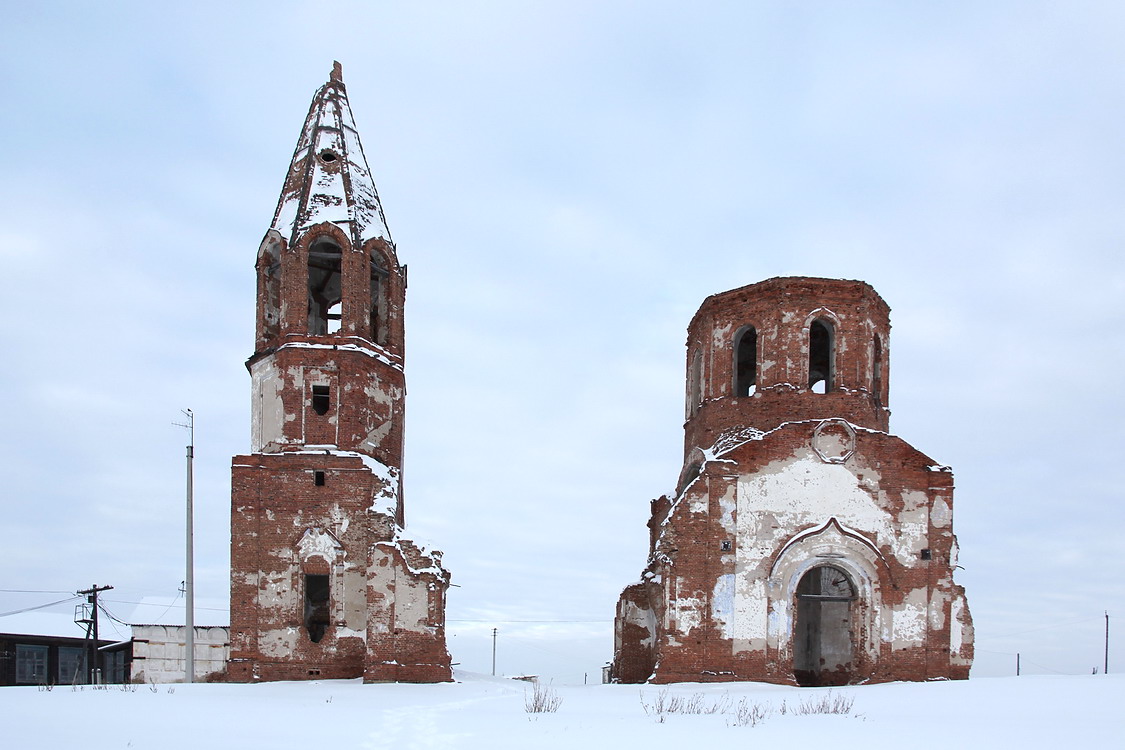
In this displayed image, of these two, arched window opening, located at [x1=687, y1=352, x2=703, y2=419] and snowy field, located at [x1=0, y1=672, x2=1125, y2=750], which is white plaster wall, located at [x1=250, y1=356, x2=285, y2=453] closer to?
snowy field, located at [x1=0, y1=672, x2=1125, y2=750]

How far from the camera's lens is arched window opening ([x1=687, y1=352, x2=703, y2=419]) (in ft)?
74.5

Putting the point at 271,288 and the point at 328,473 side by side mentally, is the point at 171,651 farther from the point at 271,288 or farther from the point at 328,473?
the point at 271,288

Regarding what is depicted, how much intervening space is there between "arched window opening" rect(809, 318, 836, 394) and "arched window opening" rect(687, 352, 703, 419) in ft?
8.40

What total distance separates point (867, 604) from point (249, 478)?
12636 millimetres

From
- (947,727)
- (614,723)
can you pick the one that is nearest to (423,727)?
(614,723)

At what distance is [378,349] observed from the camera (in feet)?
67.8

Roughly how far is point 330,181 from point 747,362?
10.7 meters

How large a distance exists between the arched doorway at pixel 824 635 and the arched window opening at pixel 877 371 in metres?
4.08

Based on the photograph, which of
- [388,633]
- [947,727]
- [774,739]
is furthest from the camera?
[388,633]

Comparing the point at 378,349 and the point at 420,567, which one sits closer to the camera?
the point at 420,567

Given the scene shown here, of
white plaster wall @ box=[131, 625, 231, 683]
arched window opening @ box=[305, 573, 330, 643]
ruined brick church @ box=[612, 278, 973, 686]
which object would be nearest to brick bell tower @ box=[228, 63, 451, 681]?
arched window opening @ box=[305, 573, 330, 643]

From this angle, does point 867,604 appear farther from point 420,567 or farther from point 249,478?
point 249,478

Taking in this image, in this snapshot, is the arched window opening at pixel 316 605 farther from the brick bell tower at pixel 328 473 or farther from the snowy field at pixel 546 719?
the snowy field at pixel 546 719

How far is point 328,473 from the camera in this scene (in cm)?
1925
